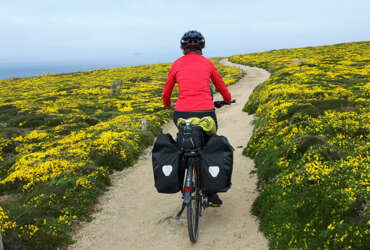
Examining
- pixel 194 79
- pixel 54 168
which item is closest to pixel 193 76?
pixel 194 79

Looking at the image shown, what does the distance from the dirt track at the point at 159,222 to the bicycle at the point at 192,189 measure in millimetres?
513

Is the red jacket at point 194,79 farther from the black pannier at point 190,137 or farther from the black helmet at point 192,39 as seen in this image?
the black pannier at point 190,137

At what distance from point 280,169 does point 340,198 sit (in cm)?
291

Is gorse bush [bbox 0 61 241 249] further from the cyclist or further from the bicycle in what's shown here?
the cyclist

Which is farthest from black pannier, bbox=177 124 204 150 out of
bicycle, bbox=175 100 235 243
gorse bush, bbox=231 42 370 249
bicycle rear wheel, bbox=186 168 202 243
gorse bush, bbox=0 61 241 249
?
gorse bush, bbox=0 61 241 249

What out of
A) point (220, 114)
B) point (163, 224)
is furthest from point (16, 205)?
point (220, 114)

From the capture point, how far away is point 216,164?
5812mm

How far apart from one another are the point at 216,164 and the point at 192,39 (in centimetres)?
284

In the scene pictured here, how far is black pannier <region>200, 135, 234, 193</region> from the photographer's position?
580cm

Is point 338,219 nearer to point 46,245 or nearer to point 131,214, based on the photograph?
point 131,214

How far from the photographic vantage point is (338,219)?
18.2ft

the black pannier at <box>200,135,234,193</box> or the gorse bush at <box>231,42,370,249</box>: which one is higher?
the black pannier at <box>200,135,234,193</box>

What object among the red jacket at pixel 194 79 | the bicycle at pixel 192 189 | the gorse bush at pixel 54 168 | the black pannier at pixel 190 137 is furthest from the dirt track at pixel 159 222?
the red jacket at pixel 194 79

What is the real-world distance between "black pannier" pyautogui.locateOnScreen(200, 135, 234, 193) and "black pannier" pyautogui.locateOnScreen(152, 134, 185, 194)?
55cm
